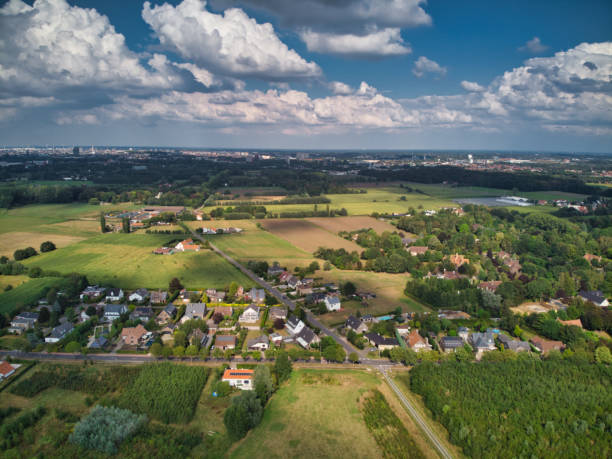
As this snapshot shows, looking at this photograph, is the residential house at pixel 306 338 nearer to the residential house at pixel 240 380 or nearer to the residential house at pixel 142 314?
the residential house at pixel 240 380

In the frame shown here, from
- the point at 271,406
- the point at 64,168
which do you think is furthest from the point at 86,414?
the point at 64,168

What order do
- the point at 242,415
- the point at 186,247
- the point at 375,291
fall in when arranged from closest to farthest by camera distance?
1. the point at 242,415
2. the point at 375,291
3. the point at 186,247

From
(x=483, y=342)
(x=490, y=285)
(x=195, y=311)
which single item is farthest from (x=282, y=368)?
(x=490, y=285)

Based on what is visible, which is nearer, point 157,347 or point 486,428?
point 486,428

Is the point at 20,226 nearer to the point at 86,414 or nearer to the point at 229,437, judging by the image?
the point at 86,414

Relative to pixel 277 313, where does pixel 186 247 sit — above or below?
above

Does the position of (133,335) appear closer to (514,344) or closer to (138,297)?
(138,297)
